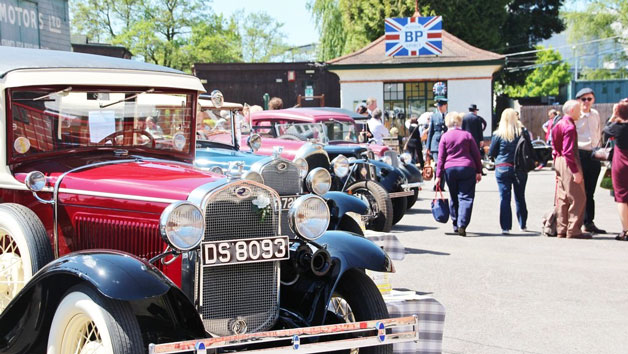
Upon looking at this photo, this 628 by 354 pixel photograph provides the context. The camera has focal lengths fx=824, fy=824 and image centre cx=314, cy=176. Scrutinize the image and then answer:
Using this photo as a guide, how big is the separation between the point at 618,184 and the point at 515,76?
30.7 metres

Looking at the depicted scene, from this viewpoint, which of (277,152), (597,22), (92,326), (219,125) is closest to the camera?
(92,326)

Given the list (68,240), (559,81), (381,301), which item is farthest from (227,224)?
(559,81)

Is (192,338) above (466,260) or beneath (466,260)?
above

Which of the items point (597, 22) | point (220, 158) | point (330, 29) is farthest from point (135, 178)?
point (597, 22)

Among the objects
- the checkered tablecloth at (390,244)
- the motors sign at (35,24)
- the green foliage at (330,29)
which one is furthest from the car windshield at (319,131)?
the green foliage at (330,29)

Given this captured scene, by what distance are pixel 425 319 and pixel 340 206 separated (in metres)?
2.47

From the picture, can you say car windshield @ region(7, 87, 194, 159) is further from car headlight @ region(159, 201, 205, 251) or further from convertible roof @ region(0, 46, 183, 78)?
car headlight @ region(159, 201, 205, 251)

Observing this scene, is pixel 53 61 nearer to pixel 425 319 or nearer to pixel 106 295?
pixel 106 295

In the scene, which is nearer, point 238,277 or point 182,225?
point 182,225

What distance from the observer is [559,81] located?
72.2 meters

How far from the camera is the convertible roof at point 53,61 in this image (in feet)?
18.2

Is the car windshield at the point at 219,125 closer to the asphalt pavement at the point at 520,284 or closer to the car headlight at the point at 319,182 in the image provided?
the asphalt pavement at the point at 520,284

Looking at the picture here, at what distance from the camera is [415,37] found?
28.4 m

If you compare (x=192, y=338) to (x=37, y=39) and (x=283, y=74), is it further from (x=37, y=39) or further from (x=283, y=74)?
(x=283, y=74)
